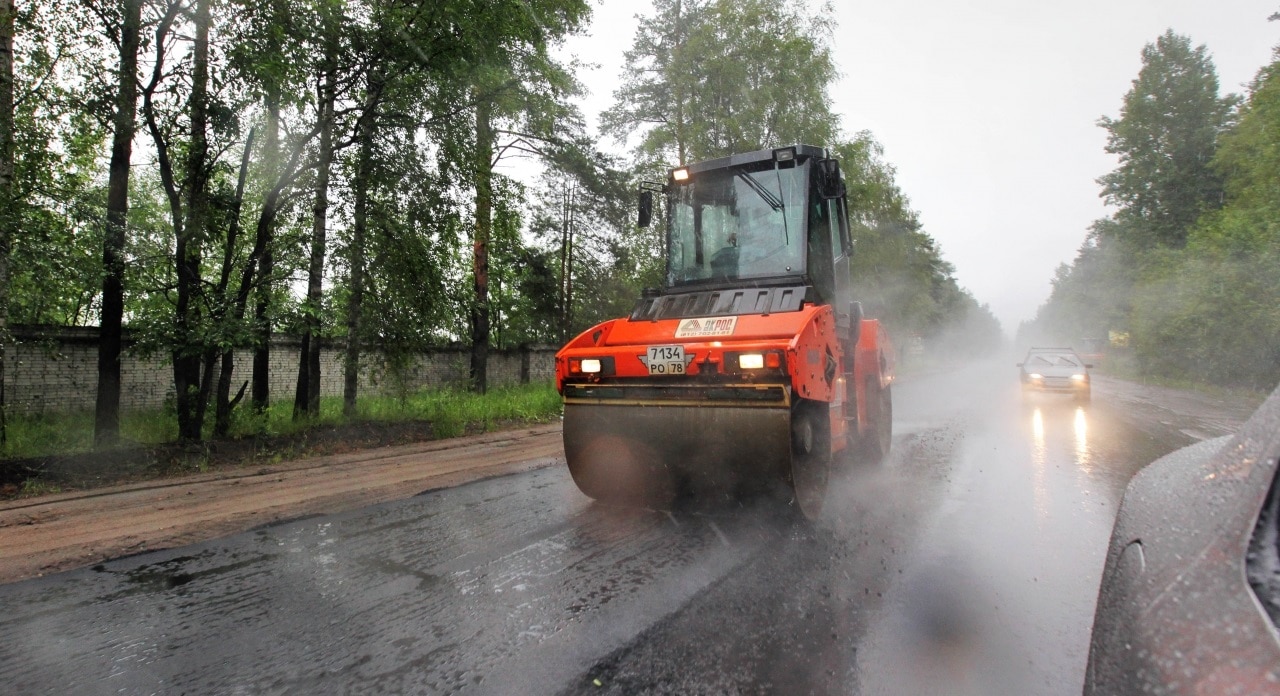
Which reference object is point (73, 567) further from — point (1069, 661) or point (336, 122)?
point (336, 122)

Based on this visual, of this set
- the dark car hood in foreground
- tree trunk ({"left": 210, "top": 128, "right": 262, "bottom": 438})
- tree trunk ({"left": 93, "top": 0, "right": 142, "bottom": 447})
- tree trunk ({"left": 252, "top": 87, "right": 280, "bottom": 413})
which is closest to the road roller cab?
the dark car hood in foreground

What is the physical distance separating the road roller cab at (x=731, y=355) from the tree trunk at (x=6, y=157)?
22.0 ft

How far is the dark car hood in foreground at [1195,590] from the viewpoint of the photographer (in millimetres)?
925

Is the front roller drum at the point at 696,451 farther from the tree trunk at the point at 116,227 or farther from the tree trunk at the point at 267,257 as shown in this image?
the tree trunk at the point at 116,227

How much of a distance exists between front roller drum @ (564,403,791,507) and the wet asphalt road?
31 centimetres

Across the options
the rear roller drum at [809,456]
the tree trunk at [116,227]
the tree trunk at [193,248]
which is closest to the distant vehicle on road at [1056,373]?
the rear roller drum at [809,456]

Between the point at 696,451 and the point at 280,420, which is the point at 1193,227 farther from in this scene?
the point at 280,420

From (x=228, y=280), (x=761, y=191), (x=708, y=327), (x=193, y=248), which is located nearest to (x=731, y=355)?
(x=708, y=327)

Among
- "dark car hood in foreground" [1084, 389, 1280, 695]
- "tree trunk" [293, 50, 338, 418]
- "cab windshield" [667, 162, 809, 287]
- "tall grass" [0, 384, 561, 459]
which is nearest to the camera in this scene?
"dark car hood in foreground" [1084, 389, 1280, 695]

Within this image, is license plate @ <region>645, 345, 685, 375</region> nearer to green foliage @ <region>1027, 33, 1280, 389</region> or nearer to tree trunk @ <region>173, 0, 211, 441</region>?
tree trunk @ <region>173, 0, 211, 441</region>

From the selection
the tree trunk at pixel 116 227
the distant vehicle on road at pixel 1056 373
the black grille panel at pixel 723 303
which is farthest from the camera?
the distant vehicle on road at pixel 1056 373

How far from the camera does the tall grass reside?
8.13 m

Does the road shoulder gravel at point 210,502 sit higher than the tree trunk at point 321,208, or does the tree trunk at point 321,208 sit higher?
the tree trunk at point 321,208

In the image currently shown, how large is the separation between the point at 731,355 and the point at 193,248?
7.86 metres
